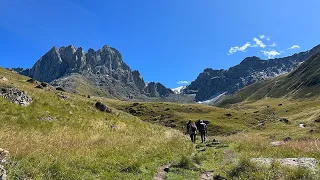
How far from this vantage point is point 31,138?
19.7 meters

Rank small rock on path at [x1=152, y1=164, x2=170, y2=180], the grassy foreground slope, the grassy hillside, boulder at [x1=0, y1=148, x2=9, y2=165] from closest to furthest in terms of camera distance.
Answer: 1. boulder at [x1=0, y1=148, x2=9, y2=165]
2. the grassy foreground slope
3. small rock on path at [x1=152, y1=164, x2=170, y2=180]
4. the grassy hillside

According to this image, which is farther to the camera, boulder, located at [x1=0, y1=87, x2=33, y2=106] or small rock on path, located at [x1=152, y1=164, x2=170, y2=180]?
boulder, located at [x1=0, y1=87, x2=33, y2=106]

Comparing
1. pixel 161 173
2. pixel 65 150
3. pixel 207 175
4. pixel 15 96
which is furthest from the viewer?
pixel 15 96

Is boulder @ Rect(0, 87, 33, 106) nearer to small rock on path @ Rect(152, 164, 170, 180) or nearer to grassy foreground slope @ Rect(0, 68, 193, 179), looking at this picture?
grassy foreground slope @ Rect(0, 68, 193, 179)

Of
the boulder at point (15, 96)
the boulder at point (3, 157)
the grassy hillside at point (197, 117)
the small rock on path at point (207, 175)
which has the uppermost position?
the grassy hillside at point (197, 117)

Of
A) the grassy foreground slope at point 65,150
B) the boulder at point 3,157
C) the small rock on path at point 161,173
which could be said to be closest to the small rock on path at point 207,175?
the small rock on path at point 161,173

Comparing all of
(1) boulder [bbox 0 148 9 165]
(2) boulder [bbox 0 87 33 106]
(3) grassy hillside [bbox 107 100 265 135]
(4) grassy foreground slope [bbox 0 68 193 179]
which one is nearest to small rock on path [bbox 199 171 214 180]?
(4) grassy foreground slope [bbox 0 68 193 179]

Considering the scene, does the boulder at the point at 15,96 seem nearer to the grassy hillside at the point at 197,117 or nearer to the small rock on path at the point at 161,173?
the small rock on path at the point at 161,173

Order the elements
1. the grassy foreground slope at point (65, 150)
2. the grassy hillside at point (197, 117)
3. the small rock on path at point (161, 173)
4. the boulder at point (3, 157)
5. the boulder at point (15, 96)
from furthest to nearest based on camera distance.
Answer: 1. the grassy hillside at point (197, 117)
2. the boulder at point (15, 96)
3. the small rock on path at point (161, 173)
4. the grassy foreground slope at point (65, 150)
5. the boulder at point (3, 157)

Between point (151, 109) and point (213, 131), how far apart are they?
67.5 metres

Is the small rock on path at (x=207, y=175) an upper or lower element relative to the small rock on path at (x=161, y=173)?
lower

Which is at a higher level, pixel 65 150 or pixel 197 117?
pixel 197 117

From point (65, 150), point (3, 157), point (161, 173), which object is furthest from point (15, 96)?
point (3, 157)

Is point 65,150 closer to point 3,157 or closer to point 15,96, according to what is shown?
point 3,157
